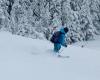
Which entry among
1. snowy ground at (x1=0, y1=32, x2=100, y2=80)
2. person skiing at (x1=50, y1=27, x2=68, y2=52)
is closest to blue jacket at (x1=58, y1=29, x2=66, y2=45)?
person skiing at (x1=50, y1=27, x2=68, y2=52)

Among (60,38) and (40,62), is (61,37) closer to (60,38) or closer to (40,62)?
(60,38)

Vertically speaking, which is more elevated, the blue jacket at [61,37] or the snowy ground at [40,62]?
the blue jacket at [61,37]

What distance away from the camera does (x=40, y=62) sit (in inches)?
477

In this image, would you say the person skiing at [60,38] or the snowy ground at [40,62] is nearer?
the snowy ground at [40,62]

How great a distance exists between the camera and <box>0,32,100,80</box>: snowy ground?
10.9 meters

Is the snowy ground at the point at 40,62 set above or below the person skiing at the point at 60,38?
below

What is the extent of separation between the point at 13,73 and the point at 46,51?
9.17 feet

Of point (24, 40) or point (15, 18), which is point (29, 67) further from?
point (15, 18)

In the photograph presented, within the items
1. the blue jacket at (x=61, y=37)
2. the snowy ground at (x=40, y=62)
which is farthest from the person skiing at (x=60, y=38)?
the snowy ground at (x=40, y=62)

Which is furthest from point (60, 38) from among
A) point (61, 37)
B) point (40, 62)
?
point (40, 62)

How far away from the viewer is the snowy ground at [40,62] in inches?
430

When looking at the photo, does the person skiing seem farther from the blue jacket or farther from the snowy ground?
the snowy ground

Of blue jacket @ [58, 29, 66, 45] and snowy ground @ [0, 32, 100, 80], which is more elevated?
blue jacket @ [58, 29, 66, 45]

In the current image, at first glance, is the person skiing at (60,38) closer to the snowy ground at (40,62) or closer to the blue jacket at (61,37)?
the blue jacket at (61,37)
